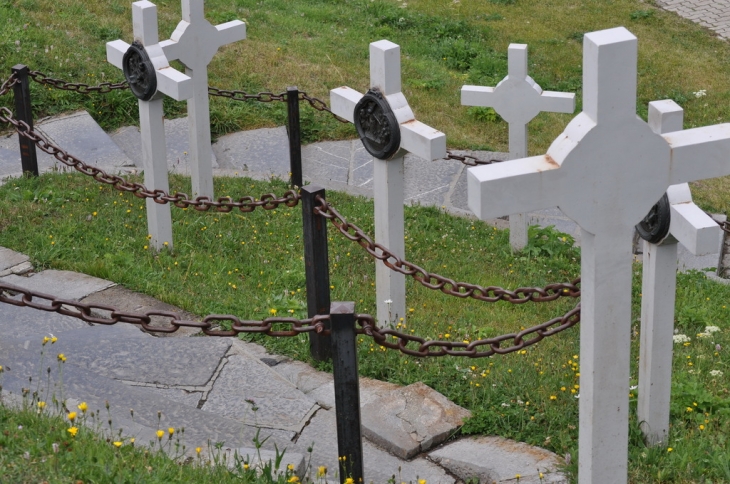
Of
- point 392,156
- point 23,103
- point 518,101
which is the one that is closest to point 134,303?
point 392,156

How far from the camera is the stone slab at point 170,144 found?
878cm

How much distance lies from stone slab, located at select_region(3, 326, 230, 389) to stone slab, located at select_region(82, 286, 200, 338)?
458 mm

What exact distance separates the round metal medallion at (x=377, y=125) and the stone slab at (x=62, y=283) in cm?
191

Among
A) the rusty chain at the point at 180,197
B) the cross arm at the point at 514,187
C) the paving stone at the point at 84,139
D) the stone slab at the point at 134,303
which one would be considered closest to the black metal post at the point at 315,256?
the rusty chain at the point at 180,197

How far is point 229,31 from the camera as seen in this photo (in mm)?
7586

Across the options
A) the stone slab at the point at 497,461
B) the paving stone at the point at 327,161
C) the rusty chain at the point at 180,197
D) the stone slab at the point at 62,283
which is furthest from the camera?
the paving stone at the point at 327,161

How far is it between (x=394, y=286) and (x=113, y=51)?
2.85 m

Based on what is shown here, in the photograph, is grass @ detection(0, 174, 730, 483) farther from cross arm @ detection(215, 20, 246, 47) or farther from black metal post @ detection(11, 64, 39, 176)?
cross arm @ detection(215, 20, 246, 47)

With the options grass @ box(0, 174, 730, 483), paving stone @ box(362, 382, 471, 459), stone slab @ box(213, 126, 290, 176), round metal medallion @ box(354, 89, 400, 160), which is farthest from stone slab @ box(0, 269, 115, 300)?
stone slab @ box(213, 126, 290, 176)

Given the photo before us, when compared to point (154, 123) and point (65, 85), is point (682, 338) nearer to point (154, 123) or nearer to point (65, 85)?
point (154, 123)

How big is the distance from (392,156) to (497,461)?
6.22 ft

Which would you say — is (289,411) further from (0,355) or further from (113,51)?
(113,51)

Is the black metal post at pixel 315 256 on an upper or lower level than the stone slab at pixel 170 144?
upper

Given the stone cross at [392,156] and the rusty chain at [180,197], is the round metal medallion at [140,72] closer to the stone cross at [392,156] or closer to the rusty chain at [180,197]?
the rusty chain at [180,197]
